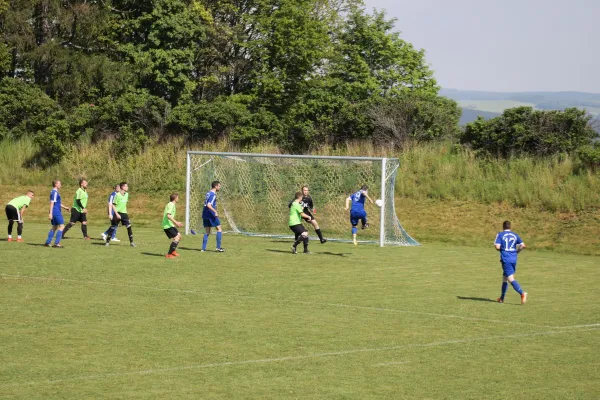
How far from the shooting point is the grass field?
10.5m

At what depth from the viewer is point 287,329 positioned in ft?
45.5

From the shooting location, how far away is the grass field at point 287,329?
1048cm

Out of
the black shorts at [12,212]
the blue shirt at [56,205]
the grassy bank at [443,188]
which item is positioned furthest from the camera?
the grassy bank at [443,188]

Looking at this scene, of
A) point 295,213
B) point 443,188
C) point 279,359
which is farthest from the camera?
point 443,188

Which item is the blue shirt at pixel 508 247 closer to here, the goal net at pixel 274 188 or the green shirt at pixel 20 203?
the goal net at pixel 274 188

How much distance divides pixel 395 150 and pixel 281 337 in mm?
27795

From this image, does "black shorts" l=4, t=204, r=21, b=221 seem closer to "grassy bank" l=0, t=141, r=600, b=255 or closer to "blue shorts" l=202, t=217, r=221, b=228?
"blue shorts" l=202, t=217, r=221, b=228

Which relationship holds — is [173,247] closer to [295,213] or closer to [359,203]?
[295,213]

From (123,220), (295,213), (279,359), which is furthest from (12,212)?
(279,359)

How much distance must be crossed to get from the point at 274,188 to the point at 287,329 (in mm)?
19188

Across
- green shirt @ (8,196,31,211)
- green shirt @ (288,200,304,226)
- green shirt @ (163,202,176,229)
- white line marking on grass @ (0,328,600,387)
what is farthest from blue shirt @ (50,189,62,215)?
white line marking on grass @ (0,328,600,387)

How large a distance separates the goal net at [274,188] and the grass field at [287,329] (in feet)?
26.7

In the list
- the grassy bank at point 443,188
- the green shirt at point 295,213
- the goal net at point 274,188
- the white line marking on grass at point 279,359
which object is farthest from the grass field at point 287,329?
the goal net at point 274,188

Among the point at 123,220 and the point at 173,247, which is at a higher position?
the point at 123,220
